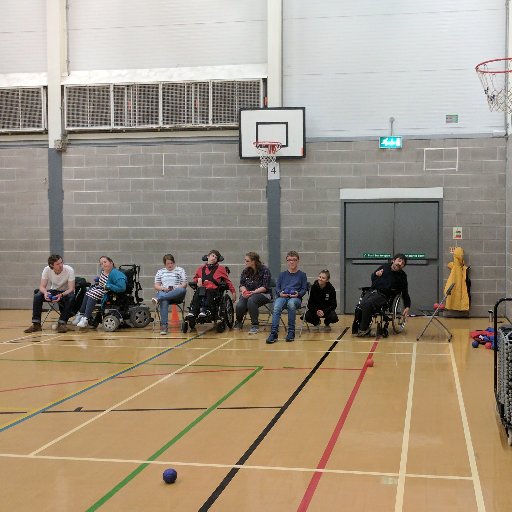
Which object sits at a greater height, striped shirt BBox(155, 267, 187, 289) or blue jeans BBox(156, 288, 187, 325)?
striped shirt BBox(155, 267, 187, 289)

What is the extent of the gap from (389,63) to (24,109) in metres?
6.57

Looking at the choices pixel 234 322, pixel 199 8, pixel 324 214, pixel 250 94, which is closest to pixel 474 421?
pixel 234 322

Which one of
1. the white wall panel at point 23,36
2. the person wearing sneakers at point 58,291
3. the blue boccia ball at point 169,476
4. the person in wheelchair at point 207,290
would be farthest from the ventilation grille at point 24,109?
the blue boccia ball at point 169,476

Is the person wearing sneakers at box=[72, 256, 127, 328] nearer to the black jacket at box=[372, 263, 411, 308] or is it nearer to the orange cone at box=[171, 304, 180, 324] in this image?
the orange cone at box=[171, 304, 180, 324]

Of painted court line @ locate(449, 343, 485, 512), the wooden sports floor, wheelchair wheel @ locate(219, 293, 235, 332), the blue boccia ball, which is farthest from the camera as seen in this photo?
wheelchair wheel @ locate(219, 293, 235, 332)

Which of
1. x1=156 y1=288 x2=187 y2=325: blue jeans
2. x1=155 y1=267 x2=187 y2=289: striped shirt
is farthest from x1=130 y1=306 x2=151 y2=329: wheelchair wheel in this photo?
x1=155 y1=267 x2=187 y2=289: striped shirt

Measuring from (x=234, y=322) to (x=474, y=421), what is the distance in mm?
5768

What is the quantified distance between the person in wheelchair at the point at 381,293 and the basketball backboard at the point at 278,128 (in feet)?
10.2

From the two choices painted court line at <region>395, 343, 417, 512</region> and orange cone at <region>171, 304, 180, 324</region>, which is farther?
orange cone at <region>171, 304, 180, 324</region>

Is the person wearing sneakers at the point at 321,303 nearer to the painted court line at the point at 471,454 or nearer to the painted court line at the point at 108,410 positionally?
the painted court line at the point at 108,410

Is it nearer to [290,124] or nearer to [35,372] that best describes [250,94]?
[290,124]

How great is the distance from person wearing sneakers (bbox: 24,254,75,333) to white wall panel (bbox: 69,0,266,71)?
4.34 metres

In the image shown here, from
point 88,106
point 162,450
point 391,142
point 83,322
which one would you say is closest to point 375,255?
point 391,142

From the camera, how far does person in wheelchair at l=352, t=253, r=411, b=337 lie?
9602 mm
